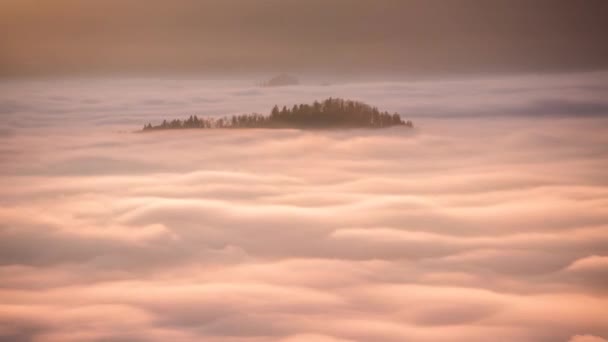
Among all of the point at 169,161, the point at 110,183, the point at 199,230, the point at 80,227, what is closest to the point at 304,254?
the point at 199,230

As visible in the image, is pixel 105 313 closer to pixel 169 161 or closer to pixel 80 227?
pixel 80 227

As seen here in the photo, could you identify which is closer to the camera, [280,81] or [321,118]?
[321,118]

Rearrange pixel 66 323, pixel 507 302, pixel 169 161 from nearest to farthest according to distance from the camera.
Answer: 1. pixel 66 323
2. pixel 507 302
3. pixel 169 161

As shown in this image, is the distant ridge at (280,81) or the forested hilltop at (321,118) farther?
the distant ridge at (280,81)

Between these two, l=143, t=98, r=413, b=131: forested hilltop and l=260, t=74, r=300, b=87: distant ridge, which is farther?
l=260, t=74, r=300, b=87: distant ridge

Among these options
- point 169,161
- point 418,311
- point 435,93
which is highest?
point 435,93

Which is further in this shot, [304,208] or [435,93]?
[435,93]

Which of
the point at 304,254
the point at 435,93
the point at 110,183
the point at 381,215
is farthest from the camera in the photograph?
the point at 435,93

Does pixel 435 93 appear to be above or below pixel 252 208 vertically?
above
